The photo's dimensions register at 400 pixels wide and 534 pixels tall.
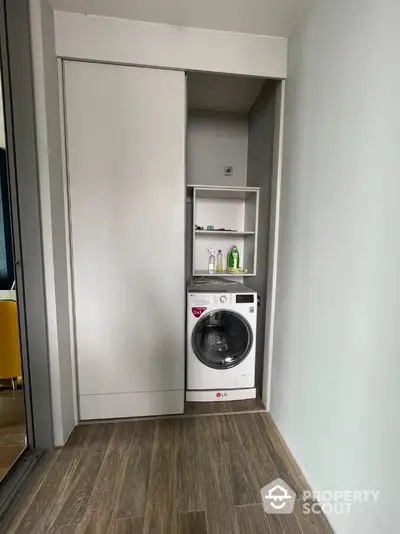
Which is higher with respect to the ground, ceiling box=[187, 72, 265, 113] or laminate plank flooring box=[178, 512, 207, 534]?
Answer: ceiling box=[187, 72, 265, 113]

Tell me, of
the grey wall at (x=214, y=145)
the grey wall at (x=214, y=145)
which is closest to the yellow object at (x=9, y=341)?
the grey wall at (x=214, y=145)

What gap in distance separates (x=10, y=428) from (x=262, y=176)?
2.63 m

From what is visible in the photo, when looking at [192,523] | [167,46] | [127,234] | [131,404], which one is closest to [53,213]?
[127,234]

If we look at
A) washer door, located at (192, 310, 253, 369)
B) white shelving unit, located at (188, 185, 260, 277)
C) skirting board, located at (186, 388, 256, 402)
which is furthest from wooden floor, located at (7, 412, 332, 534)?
white shelving unit, located at (188, 185, 260, 277)

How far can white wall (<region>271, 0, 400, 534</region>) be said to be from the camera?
92cm

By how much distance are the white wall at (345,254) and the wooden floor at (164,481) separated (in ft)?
0.76

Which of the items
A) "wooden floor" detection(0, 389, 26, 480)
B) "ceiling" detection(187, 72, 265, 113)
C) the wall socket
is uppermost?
"ceiling" detection(187, 72, 265, 113)

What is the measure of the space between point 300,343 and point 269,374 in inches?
→ 23.7

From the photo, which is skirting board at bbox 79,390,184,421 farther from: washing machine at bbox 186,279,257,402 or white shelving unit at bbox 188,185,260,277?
white shelving unit at bbox 188,185,260,277

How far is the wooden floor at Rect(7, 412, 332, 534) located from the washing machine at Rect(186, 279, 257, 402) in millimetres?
247

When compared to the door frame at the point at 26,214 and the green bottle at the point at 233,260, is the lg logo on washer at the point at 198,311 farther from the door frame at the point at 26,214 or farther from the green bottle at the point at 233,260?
the door frame at the point at 26,214

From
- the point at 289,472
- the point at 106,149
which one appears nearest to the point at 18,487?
the point at 289,472

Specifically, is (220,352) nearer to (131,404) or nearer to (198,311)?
(198,311)

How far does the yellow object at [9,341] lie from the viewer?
1974 millimetres
